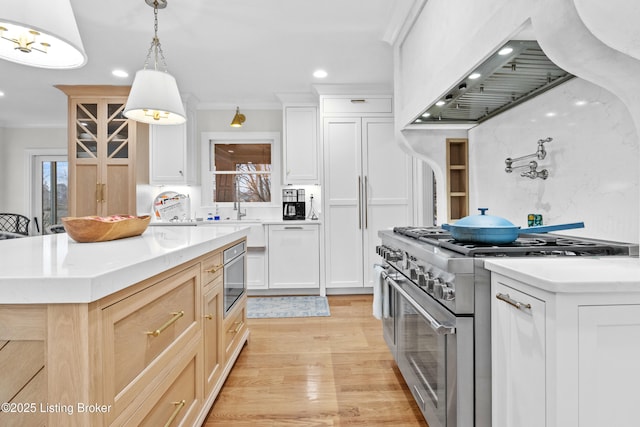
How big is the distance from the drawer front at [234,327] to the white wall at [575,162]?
1762 mm

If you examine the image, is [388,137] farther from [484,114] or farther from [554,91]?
[554,91]

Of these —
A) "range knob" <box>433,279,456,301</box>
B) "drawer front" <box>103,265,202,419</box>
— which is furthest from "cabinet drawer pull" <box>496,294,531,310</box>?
"drawer front" <box>103,265,202,419</box>

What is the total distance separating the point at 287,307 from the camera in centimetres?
363

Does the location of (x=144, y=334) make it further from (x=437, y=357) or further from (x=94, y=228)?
(x=437, y=357)

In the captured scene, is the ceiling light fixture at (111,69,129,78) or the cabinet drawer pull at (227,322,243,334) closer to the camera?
the cabinet drawer pull at (227,322,243,334)

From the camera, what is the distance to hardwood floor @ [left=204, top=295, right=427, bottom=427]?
1.71 metres

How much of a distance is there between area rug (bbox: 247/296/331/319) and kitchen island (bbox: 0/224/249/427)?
6.65 feet

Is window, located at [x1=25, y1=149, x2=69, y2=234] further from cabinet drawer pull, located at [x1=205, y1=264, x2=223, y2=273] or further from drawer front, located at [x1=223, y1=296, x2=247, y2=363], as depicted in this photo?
cabinet drawer pull, located at [x1=205, y1=264, x2=223, y2=273]

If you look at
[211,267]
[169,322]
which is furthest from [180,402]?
[211,267]

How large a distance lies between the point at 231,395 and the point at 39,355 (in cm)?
133

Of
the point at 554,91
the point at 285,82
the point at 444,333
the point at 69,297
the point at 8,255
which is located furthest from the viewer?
the point at 285,82

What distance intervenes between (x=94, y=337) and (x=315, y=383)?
1.52 metres

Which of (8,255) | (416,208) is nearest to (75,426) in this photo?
(8,255)

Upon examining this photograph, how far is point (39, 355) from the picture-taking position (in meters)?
0.77
